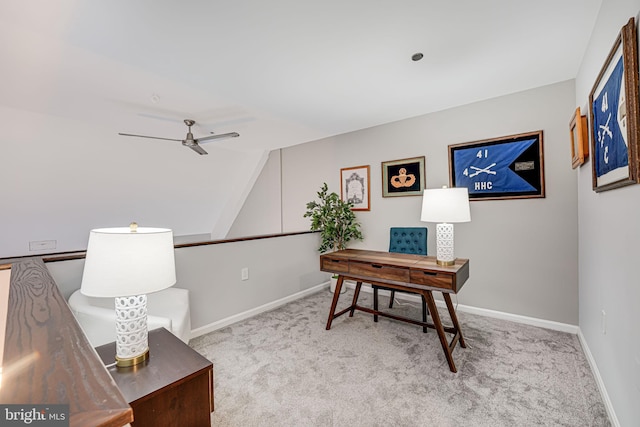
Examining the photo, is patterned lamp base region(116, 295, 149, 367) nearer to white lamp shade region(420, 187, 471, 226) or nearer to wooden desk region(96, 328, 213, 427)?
wooden desk region(96, 328, 213, 427)

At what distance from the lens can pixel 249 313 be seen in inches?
122

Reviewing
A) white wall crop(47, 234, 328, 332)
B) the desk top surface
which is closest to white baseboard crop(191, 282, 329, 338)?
white wall crop(47, 234, 328, 332)

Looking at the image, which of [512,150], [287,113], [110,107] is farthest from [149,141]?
[512,150]

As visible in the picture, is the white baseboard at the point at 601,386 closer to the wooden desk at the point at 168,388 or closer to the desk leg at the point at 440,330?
the desk leg at the point at 440,330

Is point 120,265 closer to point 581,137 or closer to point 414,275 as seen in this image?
point 414,275

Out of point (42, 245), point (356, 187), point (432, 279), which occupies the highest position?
point (356, 187)

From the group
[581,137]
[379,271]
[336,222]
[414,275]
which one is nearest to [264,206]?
[336,222]

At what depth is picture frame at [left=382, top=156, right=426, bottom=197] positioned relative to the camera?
3.46 meters

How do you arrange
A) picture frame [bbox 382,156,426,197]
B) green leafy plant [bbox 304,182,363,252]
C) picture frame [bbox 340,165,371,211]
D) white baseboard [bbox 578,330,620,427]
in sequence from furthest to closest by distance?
picture frame [bbox 340,165,371,211]
green leafy plant [bbox 304,182,363,252]
picture frame [bbox 382,156,426,197]
white baseboard [bbox 578,330,620,427]

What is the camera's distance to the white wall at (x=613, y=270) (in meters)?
1.28

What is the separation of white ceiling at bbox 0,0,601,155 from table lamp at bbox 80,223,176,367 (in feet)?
4.56

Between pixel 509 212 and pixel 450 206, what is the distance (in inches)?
47.0

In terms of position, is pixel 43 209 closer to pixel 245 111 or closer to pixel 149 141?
pixel 149 141

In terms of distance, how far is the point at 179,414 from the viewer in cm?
104
